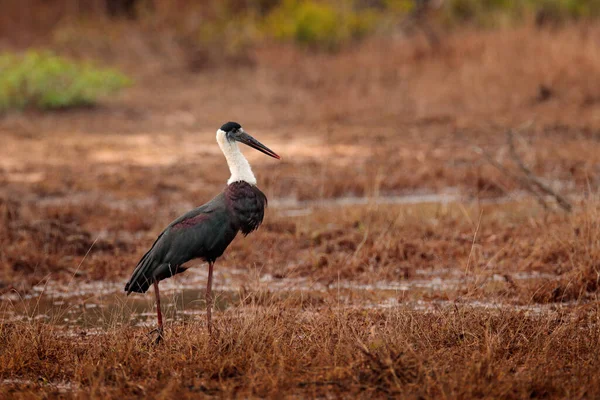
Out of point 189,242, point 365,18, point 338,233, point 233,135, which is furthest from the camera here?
point 365,18

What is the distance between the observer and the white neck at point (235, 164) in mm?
5992

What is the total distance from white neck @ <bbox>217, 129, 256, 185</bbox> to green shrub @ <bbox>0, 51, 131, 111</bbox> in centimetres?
1056

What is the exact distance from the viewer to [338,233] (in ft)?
28.9

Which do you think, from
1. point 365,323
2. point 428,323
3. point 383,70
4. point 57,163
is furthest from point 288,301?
point 383,70

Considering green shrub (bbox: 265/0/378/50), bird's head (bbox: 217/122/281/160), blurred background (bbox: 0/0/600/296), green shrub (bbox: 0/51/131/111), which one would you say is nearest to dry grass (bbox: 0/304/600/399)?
bird's head (bbox: 217/122/281/160)

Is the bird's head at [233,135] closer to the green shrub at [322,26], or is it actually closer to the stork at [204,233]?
the stork at [204,233]

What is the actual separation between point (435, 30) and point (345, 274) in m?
12.8

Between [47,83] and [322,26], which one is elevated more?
[322,26]

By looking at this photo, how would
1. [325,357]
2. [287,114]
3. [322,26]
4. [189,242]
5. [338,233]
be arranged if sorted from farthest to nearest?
[322,26] → [287,114] → [338,233] → [189,242] → [325,357]

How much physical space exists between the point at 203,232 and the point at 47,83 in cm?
1140

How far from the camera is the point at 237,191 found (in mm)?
5895

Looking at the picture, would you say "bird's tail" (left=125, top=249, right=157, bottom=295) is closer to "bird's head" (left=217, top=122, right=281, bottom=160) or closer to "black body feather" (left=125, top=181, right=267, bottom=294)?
"black body feather" (left=125, top=181, right=267, bottom=294)

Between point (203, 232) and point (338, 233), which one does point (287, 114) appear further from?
point (203, 232)

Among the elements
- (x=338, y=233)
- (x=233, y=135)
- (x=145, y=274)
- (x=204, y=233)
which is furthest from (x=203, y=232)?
(x=338, y=233)
